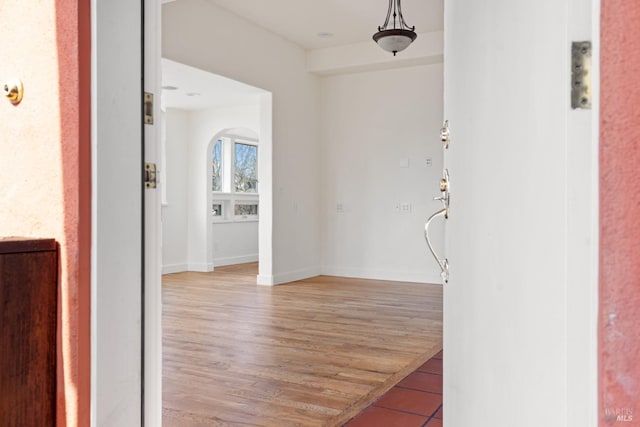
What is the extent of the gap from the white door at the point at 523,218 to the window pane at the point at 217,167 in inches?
315

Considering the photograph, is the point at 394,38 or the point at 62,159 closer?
the point at 62,159

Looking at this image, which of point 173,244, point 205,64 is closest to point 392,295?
point 205,64

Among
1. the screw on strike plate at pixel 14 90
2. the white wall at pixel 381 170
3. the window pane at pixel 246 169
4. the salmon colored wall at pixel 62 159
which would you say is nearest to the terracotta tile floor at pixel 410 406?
the salmon colored wall at pixel 62 159

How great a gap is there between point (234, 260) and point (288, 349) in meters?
5.46

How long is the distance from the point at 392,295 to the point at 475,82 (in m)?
4.71

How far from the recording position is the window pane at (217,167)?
8867 mm

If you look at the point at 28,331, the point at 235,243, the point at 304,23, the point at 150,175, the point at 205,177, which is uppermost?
the point at 304,23

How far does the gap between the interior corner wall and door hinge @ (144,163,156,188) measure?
3809 millimetres

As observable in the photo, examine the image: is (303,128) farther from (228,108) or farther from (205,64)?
(205,64)

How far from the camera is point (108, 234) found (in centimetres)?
124

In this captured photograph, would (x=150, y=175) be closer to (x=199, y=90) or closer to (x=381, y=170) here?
(x=199, y=90)

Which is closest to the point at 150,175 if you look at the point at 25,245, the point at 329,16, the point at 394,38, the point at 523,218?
the point at 25,245

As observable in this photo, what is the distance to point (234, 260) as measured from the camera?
8648 mm
